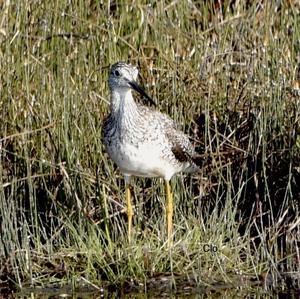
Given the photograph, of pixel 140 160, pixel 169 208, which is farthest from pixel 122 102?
pixel 169 208

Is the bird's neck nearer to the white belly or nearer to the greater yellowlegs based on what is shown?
the greater yellowlegs

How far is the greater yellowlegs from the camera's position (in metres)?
7.30

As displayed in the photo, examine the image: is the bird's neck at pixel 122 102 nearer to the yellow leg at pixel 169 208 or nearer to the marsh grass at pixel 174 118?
the marsh grass at pixel 174 118

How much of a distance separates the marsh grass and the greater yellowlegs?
27cm

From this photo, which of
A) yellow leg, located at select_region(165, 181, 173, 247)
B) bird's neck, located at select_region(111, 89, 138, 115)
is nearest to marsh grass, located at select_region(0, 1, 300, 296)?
yellow leg, located at select_region(165, 181, 173, 247)

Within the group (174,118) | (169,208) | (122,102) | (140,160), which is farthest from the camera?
(174,118)

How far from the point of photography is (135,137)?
731cm

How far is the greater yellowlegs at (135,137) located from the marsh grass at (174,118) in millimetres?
270

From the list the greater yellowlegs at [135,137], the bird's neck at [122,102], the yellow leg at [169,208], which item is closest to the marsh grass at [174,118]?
the yellow leg at [169,208]

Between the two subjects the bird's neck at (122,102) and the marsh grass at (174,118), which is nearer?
the marsh grass at (174,118)

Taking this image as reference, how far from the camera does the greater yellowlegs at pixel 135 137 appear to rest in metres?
7.30

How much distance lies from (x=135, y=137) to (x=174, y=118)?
872mm

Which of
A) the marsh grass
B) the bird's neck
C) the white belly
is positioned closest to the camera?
the marsh grass

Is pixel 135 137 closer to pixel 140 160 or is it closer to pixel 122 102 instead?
pixel 140 160
